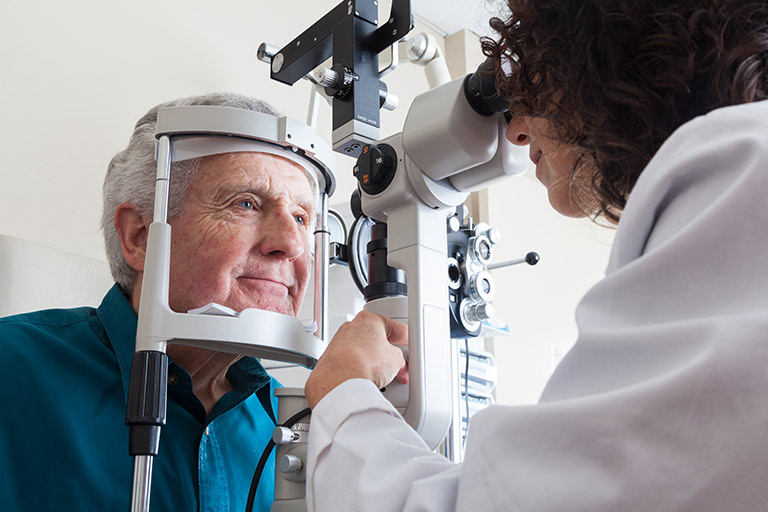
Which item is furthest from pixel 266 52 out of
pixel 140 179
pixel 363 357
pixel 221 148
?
pixel 363 357

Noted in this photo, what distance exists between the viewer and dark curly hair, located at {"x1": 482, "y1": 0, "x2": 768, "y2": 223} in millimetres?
578

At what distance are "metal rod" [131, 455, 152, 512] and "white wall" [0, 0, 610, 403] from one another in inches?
29.8

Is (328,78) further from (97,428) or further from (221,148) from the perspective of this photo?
(97,428)

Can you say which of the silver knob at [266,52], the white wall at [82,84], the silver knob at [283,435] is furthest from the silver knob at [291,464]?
the white wall at [82,84]

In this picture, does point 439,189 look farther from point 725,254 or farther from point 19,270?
point 19,270

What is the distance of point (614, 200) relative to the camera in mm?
666

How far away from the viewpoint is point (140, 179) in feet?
3.95

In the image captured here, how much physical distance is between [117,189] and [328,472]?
823 mm

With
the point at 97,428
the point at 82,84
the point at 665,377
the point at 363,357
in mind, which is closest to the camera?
the point at 665,377

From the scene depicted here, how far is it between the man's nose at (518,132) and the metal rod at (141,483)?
1.87 feet

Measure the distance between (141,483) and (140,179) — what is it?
0.59 meters

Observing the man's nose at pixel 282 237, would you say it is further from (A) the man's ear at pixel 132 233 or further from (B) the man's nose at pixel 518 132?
(B) the man's nose at pixel 518 132

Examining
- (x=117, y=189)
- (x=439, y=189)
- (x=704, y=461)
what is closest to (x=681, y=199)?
(x=704, y=461)

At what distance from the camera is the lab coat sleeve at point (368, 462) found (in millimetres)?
524
